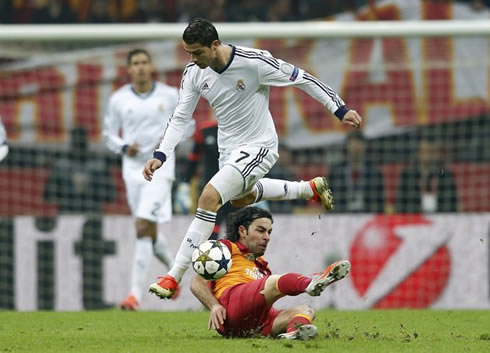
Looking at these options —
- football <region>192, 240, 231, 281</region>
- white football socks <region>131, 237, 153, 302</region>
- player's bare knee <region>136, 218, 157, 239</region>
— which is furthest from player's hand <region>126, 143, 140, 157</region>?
football <region>192, 240, 231, 281</region>

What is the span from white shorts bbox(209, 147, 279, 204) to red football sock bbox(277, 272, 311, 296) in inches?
56.1

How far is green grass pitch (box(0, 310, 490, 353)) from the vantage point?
24.3ft

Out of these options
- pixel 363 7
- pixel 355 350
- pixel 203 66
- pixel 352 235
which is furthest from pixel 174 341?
pixel 363 7

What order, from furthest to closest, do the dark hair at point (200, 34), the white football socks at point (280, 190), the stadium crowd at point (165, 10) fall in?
the stadium crowd at point (165, 10), the white football socks at point (280, 190), the dark hair at point (200, 34)

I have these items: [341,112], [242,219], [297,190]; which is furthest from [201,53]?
[297,190]

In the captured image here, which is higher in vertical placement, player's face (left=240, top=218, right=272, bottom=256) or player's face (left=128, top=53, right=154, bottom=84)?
player's face (left=128, top=53, right=154, bottom=84)

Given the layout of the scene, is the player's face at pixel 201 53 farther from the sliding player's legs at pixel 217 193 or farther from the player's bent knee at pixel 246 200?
the player's bent knee at pixel 246 200

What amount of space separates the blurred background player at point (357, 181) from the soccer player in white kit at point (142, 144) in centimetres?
258

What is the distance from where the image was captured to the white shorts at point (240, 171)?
28.7 feet

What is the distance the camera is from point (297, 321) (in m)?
7.66

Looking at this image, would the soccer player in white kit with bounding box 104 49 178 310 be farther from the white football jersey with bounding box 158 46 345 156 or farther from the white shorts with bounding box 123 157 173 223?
the white football jersey with bounding box 158 46 345 156

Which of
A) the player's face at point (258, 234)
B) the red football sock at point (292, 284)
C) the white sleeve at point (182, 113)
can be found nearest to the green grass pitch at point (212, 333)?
the red football sock at point (292, 284)

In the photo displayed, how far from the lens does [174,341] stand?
26.0 ft

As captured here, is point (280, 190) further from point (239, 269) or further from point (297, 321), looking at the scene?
point (297, 321)
